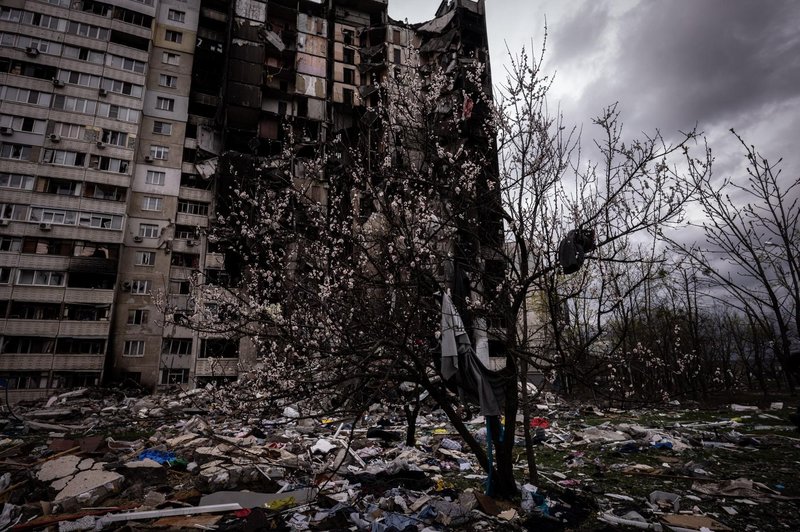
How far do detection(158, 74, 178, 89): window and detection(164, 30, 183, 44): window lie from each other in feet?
13.6

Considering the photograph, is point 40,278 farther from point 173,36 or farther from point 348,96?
point 348,96

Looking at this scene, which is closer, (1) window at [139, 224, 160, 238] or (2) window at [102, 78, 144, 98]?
(1) window at [139, 224, 160, 238]

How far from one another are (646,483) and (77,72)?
46.7 m

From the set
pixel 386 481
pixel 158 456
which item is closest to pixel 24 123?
pixel 158 456

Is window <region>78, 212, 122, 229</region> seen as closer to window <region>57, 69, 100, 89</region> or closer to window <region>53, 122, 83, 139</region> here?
window <region>53, 122, 83, 139</region>

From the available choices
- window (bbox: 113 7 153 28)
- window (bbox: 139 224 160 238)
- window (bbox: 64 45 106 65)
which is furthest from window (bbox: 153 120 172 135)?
window (bbox: 113 7 153 28)

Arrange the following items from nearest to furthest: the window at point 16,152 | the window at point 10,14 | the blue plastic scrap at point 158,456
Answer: the blue plastic scrap at point 158,456
the window at point 16,152
the window at point 10,14

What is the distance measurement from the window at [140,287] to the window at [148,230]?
4.08 metres

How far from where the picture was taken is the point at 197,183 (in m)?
35.1

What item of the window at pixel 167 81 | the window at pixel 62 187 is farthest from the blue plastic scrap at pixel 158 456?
the window at pixel 167 81

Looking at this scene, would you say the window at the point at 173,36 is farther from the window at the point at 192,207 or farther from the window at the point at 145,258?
the window at the point at 145,258

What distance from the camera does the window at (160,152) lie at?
112 feet

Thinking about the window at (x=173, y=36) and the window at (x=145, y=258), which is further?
the window at (x=173, y=36)

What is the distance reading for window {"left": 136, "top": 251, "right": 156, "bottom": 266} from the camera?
31453 mm
